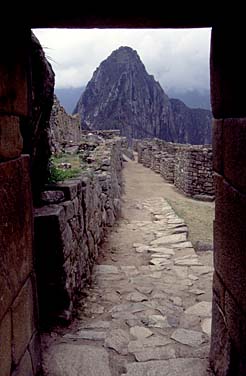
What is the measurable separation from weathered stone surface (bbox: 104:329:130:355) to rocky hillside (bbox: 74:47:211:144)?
58.5 meters

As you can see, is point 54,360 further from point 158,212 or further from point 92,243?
point 158,212

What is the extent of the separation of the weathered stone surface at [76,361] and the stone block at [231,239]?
1.26 meters

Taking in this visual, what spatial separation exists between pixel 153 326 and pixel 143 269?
1943 millimetres

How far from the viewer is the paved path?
3.34 metres

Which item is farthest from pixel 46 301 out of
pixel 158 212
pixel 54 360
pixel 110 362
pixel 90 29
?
pixel 158 212

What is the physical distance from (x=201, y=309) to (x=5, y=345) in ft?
9.19

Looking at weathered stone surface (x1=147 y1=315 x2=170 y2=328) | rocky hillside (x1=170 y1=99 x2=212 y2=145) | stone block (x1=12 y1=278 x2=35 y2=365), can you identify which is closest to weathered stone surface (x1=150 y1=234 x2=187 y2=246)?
weathered stone surface (x1=147 y1=315 x2=170 y2=328)

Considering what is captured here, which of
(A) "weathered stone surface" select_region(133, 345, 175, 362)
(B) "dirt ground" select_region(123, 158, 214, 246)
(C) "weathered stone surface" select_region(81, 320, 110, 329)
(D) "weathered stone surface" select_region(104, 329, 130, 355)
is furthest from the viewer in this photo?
(B) "dirt ground" select_region(123, 158, 214, 246)

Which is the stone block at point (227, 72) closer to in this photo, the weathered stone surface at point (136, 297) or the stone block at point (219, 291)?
the stone block at point (219, 291)

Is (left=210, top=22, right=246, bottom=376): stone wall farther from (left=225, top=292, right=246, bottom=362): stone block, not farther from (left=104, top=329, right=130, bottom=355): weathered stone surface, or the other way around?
(left=104, top=329, right=130, bottom=355): weathered stone surface

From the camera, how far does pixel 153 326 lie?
4141 millimetres

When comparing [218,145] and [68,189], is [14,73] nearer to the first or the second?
[218,145]

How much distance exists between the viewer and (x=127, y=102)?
66312 mm

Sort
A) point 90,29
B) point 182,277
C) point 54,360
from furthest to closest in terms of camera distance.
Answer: point 182,277
point 54,360
point 90,29
